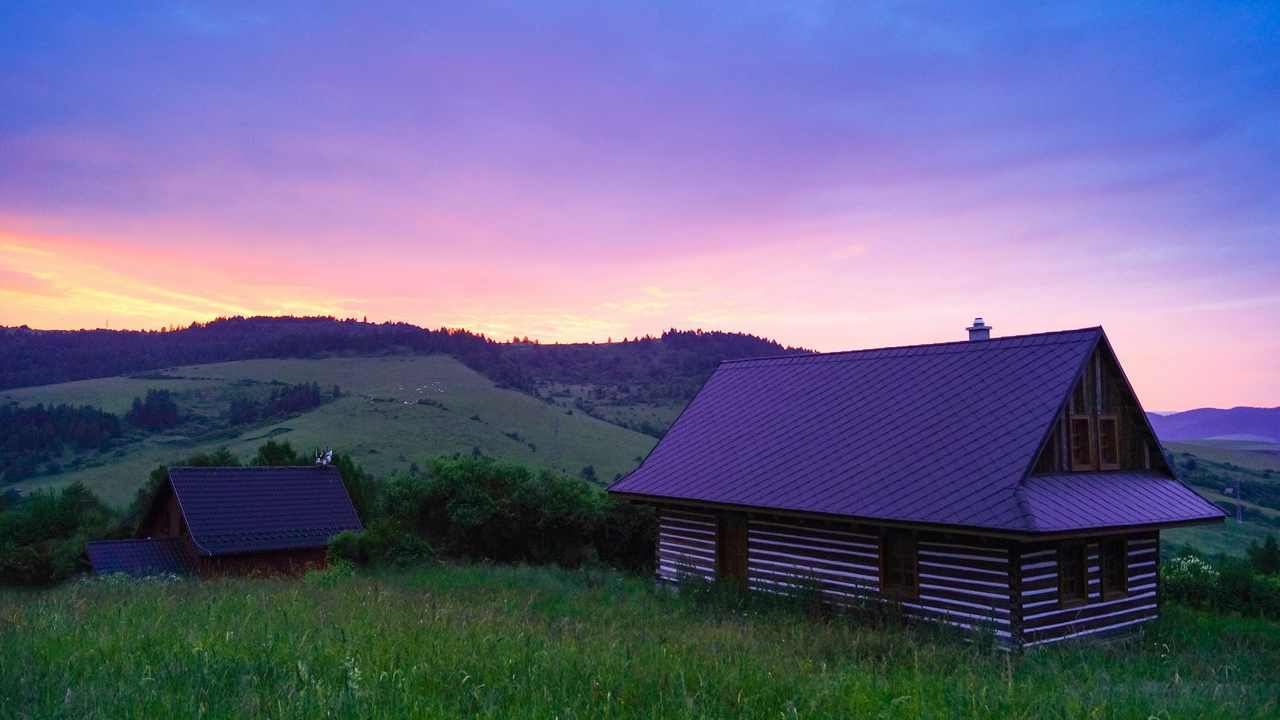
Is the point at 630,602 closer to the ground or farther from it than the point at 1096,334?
closer to the ground

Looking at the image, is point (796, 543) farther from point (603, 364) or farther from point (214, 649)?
point (603, 364)

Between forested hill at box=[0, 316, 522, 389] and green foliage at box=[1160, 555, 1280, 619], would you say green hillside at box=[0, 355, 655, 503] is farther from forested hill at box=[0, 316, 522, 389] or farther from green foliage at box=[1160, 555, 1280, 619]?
green foliage at box=[1160, 555, 1280, 619]

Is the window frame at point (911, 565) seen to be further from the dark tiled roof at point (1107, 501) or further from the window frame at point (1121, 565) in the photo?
the window frame at point (1121, 565)

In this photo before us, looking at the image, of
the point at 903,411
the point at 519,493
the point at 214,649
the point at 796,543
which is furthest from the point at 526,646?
the point at 519,493

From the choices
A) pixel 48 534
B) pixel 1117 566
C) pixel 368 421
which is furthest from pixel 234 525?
pixel 368 421

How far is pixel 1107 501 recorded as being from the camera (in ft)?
53.5

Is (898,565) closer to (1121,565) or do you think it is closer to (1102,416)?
(1121,565)

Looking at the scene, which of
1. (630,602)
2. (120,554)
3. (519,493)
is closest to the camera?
(630,602)

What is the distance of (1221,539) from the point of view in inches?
1978

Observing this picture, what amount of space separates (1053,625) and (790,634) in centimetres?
649

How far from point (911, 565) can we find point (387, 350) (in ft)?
462

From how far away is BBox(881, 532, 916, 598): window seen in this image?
16562mm

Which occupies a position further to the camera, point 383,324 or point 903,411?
point 383,324

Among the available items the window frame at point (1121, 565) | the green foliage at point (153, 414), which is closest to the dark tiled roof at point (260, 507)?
the window frame at point (1121, 565)
